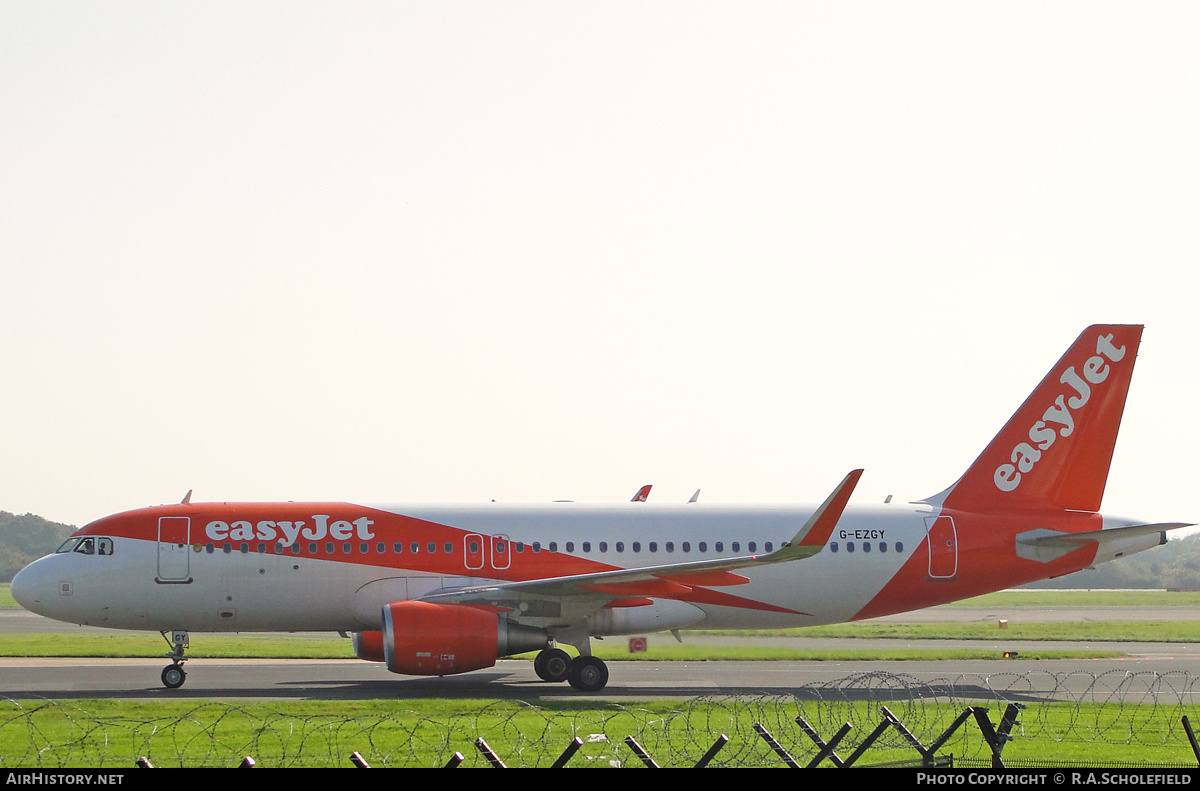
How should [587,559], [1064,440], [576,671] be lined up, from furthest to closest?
[1064,440]
[587,559]
[576,671]

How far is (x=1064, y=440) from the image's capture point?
91.5ft

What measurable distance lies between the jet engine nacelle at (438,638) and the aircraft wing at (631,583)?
30.9 inches

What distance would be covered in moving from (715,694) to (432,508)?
710 centimetres

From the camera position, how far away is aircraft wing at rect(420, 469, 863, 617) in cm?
2239

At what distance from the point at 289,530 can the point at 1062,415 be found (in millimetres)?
17026

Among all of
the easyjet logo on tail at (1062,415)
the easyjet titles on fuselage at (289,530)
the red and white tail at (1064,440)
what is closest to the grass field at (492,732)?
the easyjet titles on fuselage at (289,530)

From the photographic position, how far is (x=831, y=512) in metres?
22.5

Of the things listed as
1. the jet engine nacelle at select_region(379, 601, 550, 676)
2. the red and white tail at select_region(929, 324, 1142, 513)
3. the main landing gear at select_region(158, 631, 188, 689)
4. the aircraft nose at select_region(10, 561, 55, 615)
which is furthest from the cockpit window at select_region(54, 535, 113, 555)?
A: the red and white tail at select_region(929, 324, 1142, 513)

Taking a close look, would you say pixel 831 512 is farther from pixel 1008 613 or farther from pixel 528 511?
pixel 1008 613

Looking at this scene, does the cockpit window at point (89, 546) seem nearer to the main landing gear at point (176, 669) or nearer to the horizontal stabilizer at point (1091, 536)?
the main landing gear at point (176, 669)

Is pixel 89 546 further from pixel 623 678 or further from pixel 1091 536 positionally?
pixel 1091 536

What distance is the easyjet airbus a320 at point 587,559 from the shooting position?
937 inches

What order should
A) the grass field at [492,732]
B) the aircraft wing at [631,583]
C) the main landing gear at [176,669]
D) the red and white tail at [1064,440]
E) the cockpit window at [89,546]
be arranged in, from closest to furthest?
the grass field at [492,732] < the aircraft wing at [631,583] < the main landing gear at [176,669] < the cockpit window at [89,546] < the red and white tail at [1064,440]

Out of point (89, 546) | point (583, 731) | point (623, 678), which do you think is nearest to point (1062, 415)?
point (623, 678)
